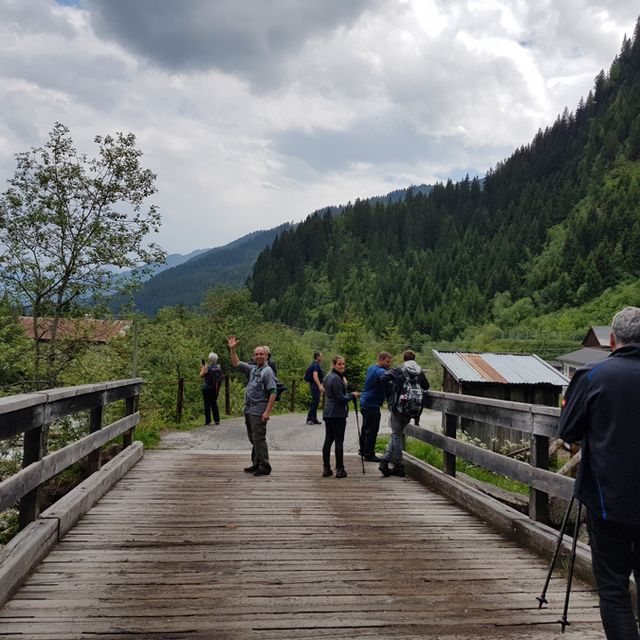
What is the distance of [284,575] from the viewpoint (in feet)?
Answer: 13.7

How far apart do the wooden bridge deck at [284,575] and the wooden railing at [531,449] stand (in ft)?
1.81

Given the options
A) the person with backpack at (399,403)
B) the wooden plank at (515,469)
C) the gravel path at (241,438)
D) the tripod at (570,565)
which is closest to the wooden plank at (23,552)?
the tripod at (570,565)

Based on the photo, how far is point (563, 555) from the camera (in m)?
4.44

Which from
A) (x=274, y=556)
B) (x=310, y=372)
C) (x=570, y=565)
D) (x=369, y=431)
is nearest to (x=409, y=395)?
(x=369, y=431)

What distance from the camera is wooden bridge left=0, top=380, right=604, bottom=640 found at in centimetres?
340

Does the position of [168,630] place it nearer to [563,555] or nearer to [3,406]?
[3,406]

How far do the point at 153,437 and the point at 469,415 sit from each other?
24.7ft

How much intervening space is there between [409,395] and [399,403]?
19 cm

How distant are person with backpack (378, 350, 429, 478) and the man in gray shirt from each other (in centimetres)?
163

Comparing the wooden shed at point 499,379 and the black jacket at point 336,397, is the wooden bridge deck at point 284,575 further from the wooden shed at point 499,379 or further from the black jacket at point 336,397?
the wooden shed at point 499,379

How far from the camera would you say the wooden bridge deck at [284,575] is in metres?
3.35

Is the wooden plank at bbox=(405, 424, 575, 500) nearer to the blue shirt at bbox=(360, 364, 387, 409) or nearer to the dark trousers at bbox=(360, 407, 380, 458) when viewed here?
the blue shirt at bbox=(360, 364, 387, 409)

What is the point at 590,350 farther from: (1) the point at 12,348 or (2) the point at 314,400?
(1) the point at 12,348

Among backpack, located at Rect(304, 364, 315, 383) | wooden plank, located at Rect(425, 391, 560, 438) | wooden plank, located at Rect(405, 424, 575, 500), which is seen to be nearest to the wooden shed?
backpack, located at Rect(304, 364, 315, 383)
